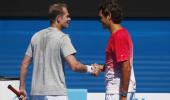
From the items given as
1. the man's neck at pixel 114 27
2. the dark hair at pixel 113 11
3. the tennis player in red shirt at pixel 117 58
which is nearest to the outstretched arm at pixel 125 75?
the tennis player in red shirt at pixel 117 58

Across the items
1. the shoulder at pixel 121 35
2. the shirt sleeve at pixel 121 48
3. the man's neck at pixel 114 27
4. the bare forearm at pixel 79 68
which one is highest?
the man's neck at pixel 114 27

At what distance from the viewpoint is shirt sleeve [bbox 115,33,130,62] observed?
5773mm

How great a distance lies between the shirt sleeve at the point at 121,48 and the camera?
577cm

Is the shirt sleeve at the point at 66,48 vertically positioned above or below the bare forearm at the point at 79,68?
above

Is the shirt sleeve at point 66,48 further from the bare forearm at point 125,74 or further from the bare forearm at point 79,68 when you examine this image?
the bare forearm at point 125,74

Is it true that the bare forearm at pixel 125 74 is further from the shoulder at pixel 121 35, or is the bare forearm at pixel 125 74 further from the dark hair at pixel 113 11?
the dark hair at pixel 113 11

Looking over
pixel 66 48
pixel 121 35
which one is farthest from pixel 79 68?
pixel 121 35

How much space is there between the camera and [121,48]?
580 cm

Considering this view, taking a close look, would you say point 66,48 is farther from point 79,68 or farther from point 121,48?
point 121,48

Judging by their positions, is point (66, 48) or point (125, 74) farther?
point (66, 48)

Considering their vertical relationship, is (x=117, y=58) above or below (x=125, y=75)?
above

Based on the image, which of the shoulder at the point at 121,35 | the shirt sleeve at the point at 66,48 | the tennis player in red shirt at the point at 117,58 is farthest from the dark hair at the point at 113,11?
the shirt sleeve at the point at 66,48

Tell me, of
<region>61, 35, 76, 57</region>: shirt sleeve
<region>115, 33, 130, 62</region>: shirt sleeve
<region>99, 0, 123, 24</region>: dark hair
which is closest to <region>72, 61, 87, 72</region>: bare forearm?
<region>61, 35, 76, 57</region>: shirt sleeve

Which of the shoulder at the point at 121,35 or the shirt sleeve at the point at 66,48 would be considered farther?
the shirt sleeve at the point at 66,48
